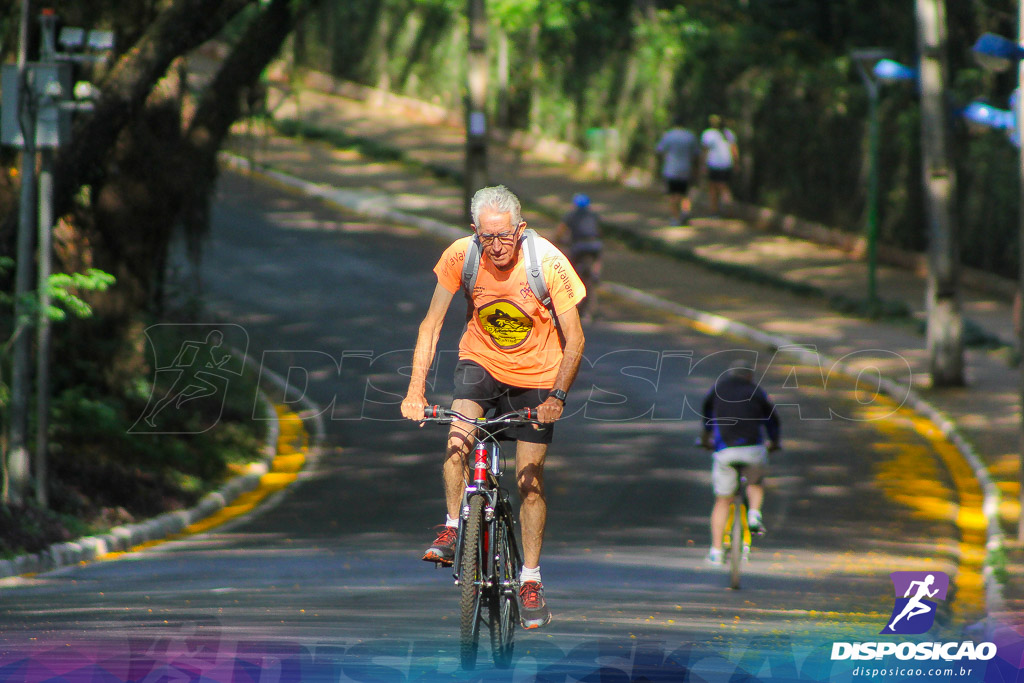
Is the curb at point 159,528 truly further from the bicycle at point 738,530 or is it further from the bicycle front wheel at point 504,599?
the bicycle front wheel at point 504,599

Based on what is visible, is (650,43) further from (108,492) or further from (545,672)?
(545,672)

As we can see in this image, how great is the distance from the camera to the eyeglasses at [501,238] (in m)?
6.89

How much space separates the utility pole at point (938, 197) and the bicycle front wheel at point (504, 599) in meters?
13.2

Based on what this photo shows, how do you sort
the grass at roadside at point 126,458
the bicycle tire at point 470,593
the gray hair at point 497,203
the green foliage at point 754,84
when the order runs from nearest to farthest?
the bicycle tire at point 470,593 → the gray hair at point 497,203 → the grass at roadside at point 126,458 → the green foliage at point 754,84

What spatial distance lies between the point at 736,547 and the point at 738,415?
1.05 meters

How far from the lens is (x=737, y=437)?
11.5 meters

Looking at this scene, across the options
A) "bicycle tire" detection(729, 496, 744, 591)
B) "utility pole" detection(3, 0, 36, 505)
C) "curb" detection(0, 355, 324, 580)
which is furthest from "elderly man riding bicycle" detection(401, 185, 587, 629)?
"utility pole" detection(3, 0, 36, 505)

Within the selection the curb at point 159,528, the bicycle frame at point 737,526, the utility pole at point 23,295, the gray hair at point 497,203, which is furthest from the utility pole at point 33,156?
the gray hair at point 497,203

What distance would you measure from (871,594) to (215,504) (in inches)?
280

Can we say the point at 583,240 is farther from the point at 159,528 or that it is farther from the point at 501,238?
the point at 501,238

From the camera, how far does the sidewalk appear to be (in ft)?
60.3

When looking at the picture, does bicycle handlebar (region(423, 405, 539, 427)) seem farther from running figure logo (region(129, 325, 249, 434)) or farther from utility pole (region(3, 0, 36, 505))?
running figure logo (region(129, 325, 249, 434))

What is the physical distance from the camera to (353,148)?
36.2 m

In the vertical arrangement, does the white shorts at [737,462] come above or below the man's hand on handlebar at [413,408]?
below
